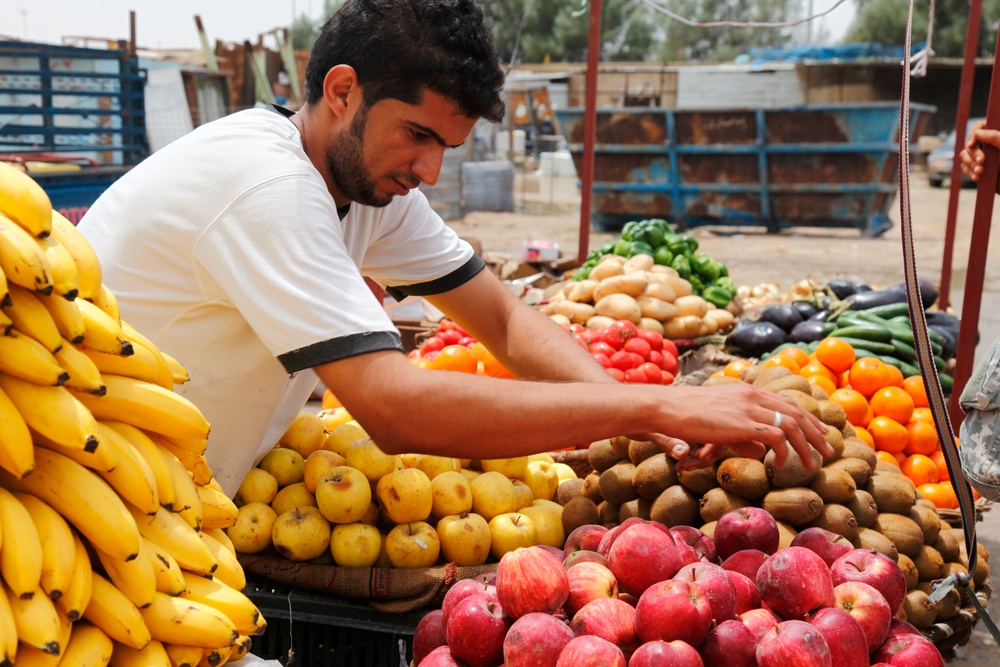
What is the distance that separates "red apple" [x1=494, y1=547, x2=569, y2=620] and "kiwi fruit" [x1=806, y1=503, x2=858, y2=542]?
862 millimetres

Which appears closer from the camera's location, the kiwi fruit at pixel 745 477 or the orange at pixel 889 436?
the kiwi fruit at pixel 745 477

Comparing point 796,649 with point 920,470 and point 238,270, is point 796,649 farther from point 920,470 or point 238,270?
point 920,470

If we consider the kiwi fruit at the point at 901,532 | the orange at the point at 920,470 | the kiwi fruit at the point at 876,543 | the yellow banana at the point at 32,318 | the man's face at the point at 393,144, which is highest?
the man's face at the point at 393,144

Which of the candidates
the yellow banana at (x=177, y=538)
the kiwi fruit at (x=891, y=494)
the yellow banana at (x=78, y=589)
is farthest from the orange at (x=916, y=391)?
the yellow banana at (x=78, y=589)

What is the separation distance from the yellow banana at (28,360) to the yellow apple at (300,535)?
4.20 ft

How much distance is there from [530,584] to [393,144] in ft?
3.64

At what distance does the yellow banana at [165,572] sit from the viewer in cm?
145

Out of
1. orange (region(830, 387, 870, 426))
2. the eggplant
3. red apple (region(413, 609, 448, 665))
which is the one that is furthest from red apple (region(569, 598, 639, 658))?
the eggplant

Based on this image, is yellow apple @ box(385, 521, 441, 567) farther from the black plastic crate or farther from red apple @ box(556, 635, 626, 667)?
red apple @ box(556, 635, 626, 667)

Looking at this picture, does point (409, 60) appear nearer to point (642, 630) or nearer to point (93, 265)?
point (93, 265)

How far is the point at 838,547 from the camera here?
2090mm

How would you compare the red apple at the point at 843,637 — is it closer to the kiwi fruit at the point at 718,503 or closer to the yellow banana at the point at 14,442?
the kiwi fruit at the point at 718,503

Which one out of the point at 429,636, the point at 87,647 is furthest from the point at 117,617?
the point at 429,636

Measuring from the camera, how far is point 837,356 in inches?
171
